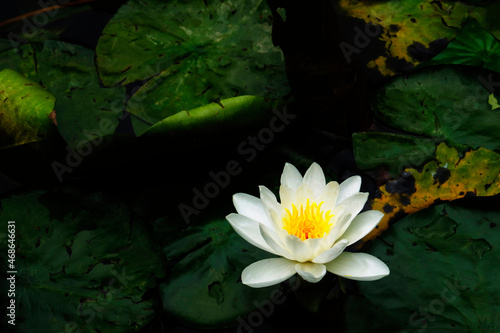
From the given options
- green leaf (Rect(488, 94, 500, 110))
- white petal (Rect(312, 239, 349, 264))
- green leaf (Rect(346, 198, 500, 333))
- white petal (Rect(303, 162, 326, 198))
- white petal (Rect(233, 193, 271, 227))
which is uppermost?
green leaf (Rect(488, 94, 500, 110))

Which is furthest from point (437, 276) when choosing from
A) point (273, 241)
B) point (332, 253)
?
point (273, 241)

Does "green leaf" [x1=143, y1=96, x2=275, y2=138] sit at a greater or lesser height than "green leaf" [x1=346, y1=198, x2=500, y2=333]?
greater

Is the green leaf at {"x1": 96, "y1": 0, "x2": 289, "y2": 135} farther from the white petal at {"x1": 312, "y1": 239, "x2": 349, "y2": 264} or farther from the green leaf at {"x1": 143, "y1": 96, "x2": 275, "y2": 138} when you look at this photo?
the white petal at {"x1": 312, "y1": 239, "x2": 349, "y2": 264}

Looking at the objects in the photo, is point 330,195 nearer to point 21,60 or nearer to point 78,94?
point 78,94

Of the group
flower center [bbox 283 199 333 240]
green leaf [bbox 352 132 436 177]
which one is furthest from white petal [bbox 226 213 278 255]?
green leaf [bbox 352 132 436 177]

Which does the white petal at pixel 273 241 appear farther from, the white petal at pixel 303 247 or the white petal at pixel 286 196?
the white petal at pixel 286 196

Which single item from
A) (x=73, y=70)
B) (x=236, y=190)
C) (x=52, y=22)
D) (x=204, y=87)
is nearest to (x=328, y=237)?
(x=236, y=190)

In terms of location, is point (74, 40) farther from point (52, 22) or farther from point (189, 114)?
point (189, 114)
